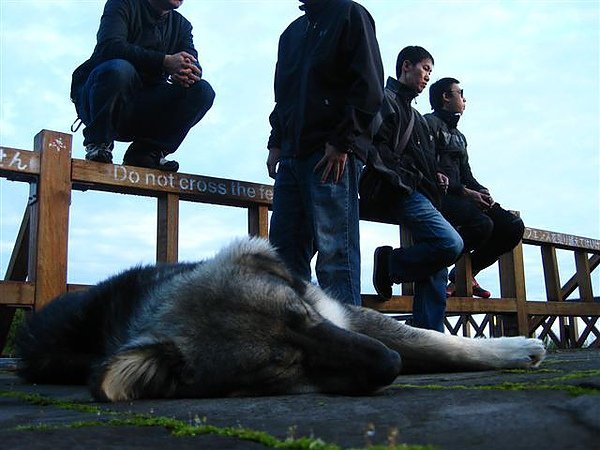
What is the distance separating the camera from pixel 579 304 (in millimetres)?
7512

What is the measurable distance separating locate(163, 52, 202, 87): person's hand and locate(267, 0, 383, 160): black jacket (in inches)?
30.8

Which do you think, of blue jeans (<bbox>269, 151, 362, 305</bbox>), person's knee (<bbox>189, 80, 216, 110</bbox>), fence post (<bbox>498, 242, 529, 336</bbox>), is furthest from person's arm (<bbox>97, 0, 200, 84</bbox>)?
fence post (<bbox>498, 242, 529, 336</bbox>)

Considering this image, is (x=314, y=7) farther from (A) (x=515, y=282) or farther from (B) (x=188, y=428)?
(A) (x=515, y=282)

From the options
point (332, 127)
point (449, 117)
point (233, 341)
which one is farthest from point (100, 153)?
point (449, 117)

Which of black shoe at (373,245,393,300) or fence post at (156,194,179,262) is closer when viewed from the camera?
fence post at (156,194,179,262)

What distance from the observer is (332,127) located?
4.15 meters

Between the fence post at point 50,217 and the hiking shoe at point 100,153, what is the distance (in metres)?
0.16

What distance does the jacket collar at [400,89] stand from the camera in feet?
17.8

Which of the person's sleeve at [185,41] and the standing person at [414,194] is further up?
the person's sleeve at [185,41]

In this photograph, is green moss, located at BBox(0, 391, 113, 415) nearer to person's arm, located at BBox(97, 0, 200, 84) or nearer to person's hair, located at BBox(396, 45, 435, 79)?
person's arm, located at BBox(97, 0, 200, 84)

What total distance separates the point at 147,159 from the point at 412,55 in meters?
2.15

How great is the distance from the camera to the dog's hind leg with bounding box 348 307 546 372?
3295 millimetres

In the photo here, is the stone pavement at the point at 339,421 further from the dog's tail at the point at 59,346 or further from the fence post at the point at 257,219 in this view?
the fence post at the point at 257,219

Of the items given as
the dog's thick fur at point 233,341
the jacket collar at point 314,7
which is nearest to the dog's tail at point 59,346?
the dog's thick fur at point 233,341
